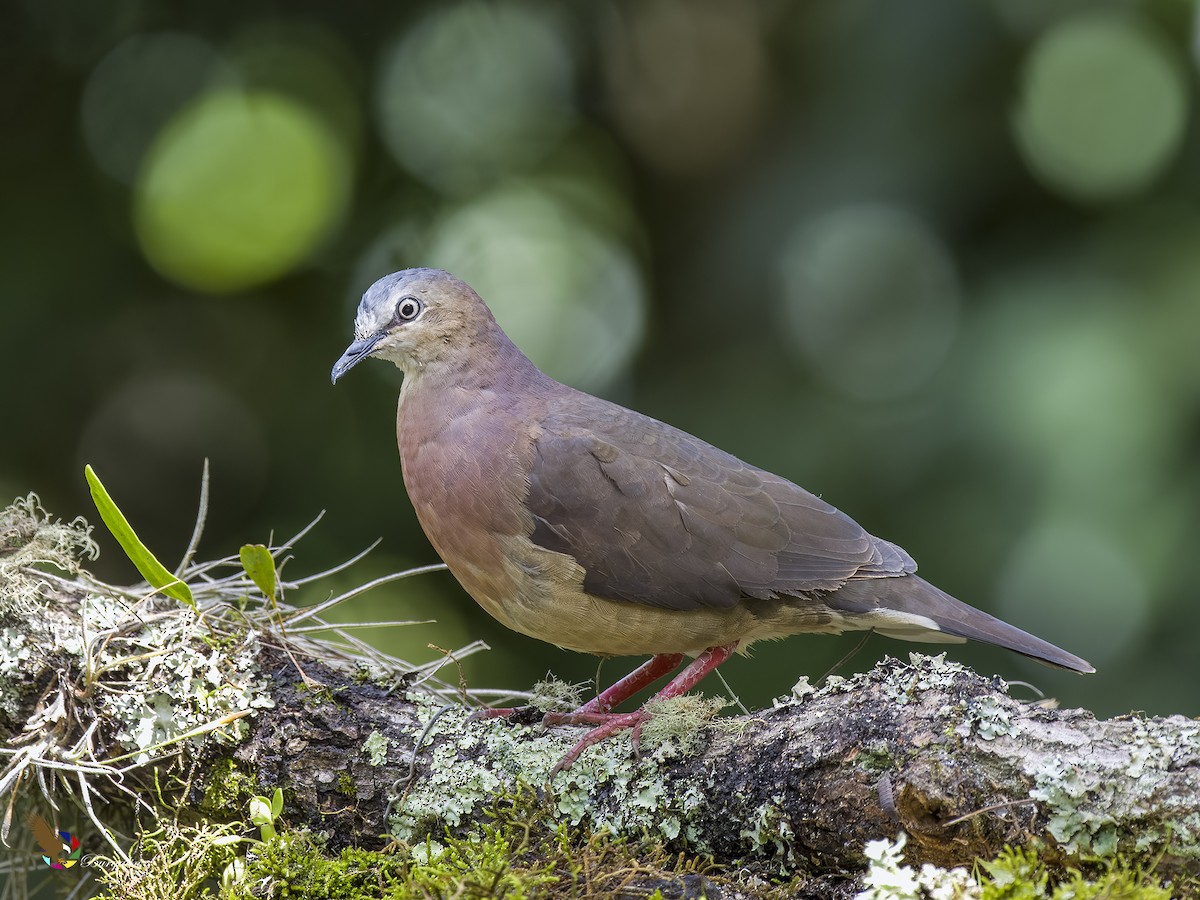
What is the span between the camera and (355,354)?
3740 millimetres

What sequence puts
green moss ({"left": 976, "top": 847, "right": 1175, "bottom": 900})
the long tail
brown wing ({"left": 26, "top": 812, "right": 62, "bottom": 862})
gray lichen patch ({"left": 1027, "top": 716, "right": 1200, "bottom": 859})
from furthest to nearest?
the long tail, brown wing ({"left": 26, "top": 812, "right": 62, "bottom": 862}), gray lichen patch ({"left": 1027, "top": 716, "right": 1200, "bottom": 859}), green moss ({"left": 976, "top": 847, "right": 1175, "bottom": 900})

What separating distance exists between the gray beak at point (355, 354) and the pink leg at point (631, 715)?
4.39 feet

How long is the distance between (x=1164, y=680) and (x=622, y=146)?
3895 millimetres

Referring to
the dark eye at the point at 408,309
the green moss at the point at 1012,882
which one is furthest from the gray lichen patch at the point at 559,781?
the dark eye at the point at 408,309

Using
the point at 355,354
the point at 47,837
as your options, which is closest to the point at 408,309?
the point at 355,354

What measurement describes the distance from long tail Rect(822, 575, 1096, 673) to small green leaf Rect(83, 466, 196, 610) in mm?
1851

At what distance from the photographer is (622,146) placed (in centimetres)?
644

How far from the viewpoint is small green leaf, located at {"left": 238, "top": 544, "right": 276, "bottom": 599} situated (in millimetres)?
2906

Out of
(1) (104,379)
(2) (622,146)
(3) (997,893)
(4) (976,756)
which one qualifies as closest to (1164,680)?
(4) (976,756)

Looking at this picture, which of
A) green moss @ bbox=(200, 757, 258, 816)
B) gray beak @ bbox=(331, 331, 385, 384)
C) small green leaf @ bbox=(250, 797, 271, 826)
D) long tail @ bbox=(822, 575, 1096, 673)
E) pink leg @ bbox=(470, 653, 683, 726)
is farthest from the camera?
gray beak @ bbox=(331, 331, 385, 384)

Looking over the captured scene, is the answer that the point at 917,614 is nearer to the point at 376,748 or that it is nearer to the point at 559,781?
the point at 559,781

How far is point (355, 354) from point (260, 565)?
999 millimetres

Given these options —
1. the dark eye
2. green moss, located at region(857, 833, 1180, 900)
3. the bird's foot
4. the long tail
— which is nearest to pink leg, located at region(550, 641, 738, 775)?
the bird's foot

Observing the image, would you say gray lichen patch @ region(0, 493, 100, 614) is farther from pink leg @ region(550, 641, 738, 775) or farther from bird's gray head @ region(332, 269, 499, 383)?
pink leg @ region(550, 641, 738, 775)
